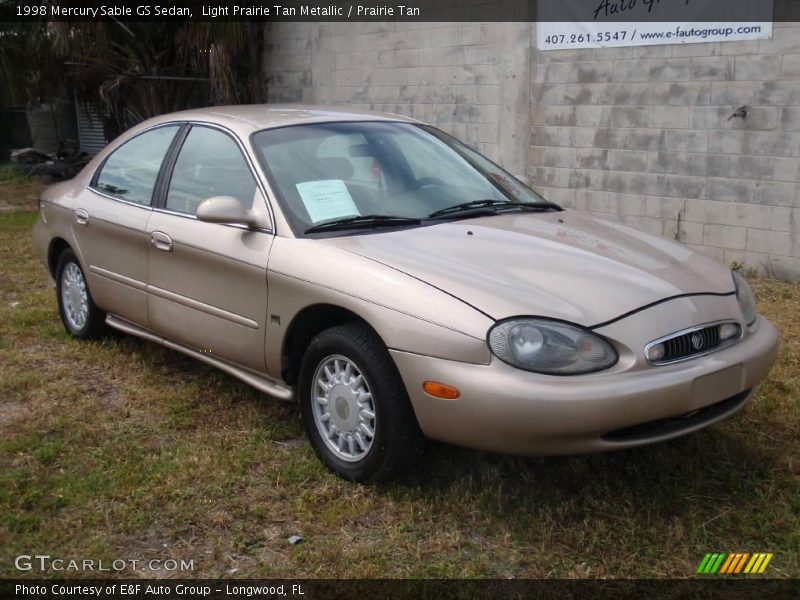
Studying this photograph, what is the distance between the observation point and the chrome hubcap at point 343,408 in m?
3.59

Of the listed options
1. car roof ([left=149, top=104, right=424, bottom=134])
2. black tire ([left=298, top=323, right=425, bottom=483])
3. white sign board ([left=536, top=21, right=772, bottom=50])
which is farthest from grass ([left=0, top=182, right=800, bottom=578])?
white sign board ([left=536, top=21, right=772, bottom=50])

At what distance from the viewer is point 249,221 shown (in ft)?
13.2

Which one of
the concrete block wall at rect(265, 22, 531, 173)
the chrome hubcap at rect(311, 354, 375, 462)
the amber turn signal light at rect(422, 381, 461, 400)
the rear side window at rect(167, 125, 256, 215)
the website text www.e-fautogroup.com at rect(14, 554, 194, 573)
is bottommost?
the website text www.e-fautogroup.com at rect(14, 554, 194, 573)

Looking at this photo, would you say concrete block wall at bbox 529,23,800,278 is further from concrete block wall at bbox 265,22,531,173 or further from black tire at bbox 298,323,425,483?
black tire at bbox 298,323,425,483

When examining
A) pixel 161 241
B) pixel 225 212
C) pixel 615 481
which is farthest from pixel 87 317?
pixel 615 481

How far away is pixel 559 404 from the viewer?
3055 mm

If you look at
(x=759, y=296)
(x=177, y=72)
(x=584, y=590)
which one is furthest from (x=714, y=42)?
(x=177, y=72)

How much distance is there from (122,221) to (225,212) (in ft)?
4.11

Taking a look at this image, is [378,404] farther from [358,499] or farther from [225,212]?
[225,212]

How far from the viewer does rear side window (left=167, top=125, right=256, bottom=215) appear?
430 centimetres

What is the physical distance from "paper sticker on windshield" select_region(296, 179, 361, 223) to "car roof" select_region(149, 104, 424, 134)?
536mm

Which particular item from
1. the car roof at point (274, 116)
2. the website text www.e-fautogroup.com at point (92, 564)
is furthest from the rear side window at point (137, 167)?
the website text www.e-fautogroup.com at point (92, 564)

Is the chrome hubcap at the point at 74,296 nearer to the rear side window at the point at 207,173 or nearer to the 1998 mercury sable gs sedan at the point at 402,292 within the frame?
the 1998 mercury sable gs sedan at the point at 402,292

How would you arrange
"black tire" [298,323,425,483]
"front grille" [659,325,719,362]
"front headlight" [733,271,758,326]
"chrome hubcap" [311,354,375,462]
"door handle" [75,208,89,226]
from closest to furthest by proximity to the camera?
"front grille" [659,325,719,362] → "black tire" [298,323,425,483] → "chrome hubcap" [311,354,375,462] → "front headlight" [733,271,758,326] → "door handle" [75,208,89,226]
